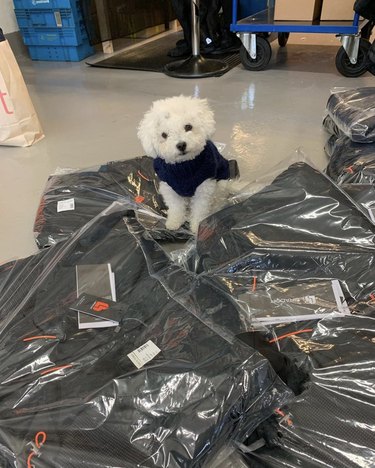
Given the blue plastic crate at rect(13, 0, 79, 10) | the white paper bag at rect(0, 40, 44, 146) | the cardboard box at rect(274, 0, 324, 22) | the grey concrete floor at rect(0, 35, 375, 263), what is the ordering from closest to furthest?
the grey concrete floor at rect(0, 35, 375, 263), the white paper bag at rect(0, 40, 44, 146), the cardboard box at rect(274, 0, 324, 22), the blue plastic crate at rect(13, 0, 79, 10)

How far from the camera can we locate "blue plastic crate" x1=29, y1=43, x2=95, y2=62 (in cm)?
341

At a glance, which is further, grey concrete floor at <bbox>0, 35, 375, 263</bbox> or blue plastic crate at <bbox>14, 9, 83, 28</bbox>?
blue plastic crate at <bbox>14, 9, 83, 28</bbox>

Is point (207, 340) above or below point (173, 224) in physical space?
above

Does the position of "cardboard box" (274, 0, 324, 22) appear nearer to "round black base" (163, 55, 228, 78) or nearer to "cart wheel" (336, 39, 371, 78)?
"cart wheel" (336, 39, 371, 78)

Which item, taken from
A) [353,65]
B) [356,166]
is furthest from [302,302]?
[353,65]

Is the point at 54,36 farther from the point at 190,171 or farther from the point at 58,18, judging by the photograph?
the point at 190,171

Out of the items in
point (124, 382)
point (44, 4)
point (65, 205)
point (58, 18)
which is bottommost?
point (65, 205)

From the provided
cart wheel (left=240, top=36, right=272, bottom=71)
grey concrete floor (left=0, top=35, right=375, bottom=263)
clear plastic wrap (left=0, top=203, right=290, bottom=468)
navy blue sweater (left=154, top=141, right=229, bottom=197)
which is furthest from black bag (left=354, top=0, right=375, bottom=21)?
clear plastic wrap (left=0, top=203, right=290, bottom=468)

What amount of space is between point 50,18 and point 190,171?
2833 mm

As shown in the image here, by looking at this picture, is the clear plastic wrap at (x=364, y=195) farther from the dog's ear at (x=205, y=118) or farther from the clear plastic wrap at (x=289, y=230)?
the dog's ear at (x=205, y=118)

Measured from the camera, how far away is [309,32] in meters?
2.45

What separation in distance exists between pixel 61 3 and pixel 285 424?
345cm

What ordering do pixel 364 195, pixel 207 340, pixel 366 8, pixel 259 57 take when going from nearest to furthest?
pixel 207 340 < pixel 364 195 < pixel 366 8 < pixel 259 57

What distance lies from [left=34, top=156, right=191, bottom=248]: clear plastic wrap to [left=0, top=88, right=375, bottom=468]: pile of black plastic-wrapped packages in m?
0.04
